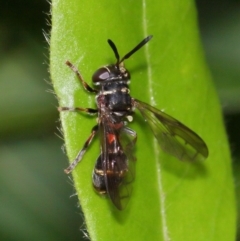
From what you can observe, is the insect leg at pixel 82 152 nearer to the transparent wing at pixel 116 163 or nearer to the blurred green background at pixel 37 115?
the transparent wing at pixel 116 163

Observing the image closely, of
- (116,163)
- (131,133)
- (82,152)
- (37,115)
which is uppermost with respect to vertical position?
(37,115)

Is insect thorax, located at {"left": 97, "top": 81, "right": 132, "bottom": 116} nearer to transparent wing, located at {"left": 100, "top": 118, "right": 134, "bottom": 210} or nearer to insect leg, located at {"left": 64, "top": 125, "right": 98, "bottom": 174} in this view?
transparent wing, located at {"left": 100, "top": 118, "right": 134, "bottom": 210}

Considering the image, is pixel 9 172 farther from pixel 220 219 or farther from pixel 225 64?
pixel 220 219

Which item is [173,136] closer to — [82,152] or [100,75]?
[100,75]

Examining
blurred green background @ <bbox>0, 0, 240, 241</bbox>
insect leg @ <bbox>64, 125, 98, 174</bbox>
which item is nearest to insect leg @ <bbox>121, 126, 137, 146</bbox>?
insect leg @ <bbox>64, 125, 98, 174</bbox>

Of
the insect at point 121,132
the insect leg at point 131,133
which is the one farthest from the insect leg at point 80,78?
the insect leg at point 131,133

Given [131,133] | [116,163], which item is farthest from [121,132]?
[116,163]
